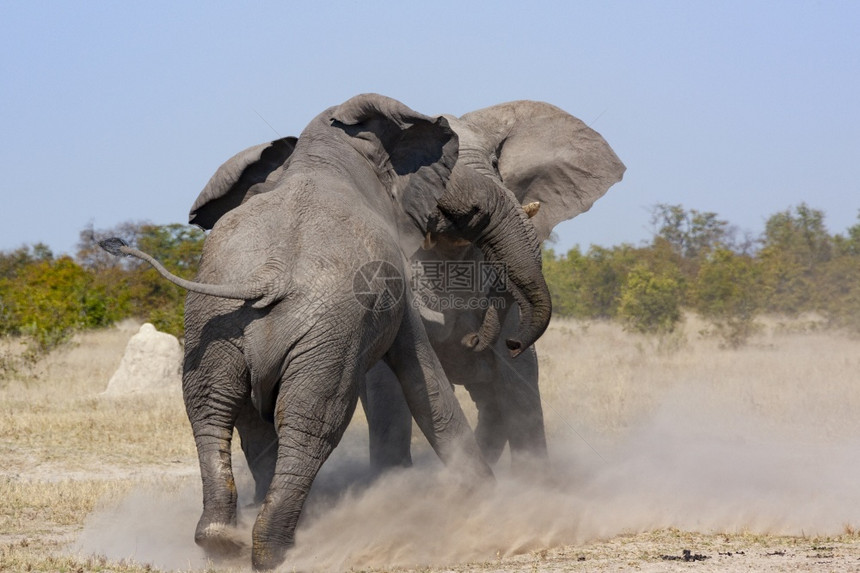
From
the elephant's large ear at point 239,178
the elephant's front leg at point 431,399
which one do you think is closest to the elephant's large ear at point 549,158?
the elephant's large ear at point 239,178

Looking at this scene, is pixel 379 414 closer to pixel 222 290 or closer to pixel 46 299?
pixel 222 290

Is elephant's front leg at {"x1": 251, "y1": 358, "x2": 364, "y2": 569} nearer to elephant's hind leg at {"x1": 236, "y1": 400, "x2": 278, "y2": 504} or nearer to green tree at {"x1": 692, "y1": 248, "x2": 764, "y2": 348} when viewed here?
elephant's hind leg at {"x1": 236, "y1": 400, "x2": 278, "y2": 504}

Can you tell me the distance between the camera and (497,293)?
7270 millimetres

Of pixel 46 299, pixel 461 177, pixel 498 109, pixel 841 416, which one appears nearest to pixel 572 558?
pixel 461 177

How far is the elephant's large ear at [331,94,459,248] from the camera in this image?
6.18 meters

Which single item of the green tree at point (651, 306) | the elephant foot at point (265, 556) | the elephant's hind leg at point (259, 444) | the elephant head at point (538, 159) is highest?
the elephant head at point (538, 159)

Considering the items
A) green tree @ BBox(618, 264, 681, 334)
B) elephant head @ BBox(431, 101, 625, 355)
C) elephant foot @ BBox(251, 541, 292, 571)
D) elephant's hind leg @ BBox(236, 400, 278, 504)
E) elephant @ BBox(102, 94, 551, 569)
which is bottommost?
elephant foot @ BBox(251, 541, 292, 571)

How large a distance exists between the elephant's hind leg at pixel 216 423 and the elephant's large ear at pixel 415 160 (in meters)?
1.57

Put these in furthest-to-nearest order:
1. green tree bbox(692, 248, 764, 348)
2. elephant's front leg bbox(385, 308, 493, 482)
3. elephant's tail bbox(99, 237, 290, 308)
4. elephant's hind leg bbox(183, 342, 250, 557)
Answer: green tree bbox(692, 248, 764, 348) → elephant's front leg bbox(385, 308, 493, 482) → elephant's hind leg bbox(183, 342, 250, 557) → elephant's tail bbox(99, 237, 290, 308)

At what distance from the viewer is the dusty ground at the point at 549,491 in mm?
5414

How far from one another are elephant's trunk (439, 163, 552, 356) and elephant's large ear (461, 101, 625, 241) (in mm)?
1443

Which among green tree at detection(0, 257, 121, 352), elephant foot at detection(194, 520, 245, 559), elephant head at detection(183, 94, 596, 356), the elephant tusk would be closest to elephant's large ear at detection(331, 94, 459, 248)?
elephant head at detection(183, 94, 596, 356)

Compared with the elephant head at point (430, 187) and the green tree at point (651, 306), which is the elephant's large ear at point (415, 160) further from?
the green tree at point (651, 306)

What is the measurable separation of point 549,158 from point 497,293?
4.89ft
